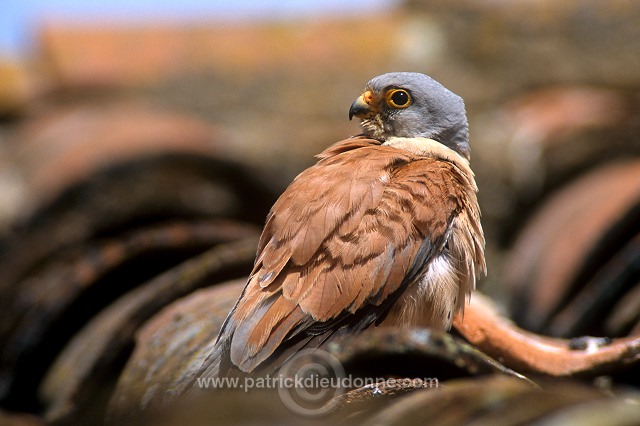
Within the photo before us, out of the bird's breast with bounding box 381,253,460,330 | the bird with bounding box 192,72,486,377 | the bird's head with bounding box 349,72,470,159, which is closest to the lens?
the bird with bounding box 192,72,486,377

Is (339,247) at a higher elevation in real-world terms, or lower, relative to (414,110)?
lower

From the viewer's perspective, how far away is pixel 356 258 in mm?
2295

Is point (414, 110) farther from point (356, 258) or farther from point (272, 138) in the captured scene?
point (272, 138)

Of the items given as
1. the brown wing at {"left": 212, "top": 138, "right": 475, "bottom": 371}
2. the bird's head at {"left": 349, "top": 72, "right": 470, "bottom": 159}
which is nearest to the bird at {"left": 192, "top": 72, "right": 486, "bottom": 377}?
the brown wing at {"left": 212, "top": 138, "right": 475, "bottom": 371}

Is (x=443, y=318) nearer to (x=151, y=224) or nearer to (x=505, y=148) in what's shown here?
(x=151, y=224)

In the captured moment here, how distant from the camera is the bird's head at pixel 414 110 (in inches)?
120

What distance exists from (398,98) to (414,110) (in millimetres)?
74

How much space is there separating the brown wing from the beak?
514 millimetres

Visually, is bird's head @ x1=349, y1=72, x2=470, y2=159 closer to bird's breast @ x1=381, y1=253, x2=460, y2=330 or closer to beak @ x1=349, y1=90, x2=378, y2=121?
beak @ x1=349, y1=90, x2=378, y2=121

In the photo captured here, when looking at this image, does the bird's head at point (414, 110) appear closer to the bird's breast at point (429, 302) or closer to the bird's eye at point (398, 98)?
the bird's eye at point (398, 98)

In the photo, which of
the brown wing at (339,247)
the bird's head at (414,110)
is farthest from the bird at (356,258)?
the bird's head at (414,110)

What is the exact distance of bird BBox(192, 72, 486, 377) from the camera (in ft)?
7.07

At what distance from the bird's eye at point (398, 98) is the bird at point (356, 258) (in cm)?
36

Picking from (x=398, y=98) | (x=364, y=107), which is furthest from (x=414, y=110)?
(x=364, y=107)
